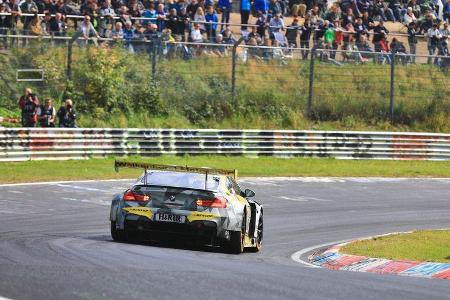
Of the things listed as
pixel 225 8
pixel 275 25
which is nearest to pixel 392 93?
pixel 275 25

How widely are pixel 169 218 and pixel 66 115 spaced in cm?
1537

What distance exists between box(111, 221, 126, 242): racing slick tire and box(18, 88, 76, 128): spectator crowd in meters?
14.5

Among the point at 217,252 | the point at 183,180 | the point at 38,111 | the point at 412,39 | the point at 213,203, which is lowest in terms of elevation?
the point at 217,252

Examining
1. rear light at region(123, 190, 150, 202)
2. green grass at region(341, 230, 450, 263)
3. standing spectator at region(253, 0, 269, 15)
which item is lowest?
green grass at region(341, 230, 450, 263)

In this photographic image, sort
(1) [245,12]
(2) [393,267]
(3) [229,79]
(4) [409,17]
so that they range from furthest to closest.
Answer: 1. (4) [409,17]
2. (1) [245,12]
3. (3) [229,79]
4. (2) [393,267]

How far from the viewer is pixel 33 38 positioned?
1214 inches

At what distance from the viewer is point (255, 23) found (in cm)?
3653

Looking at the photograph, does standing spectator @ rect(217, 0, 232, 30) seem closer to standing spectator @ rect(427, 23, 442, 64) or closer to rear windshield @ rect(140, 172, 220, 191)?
standing spectator @ rect(427, 23, 442, 64)

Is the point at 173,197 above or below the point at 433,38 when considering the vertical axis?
below

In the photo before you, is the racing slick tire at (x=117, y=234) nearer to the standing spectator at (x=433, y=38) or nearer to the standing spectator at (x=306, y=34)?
the standing spectator at (x=306, y=34)

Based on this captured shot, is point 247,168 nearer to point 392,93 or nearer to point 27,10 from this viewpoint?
point 27,10

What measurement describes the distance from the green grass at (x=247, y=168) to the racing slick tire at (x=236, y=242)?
10.9 m

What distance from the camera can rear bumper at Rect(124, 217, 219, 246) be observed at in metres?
15.1

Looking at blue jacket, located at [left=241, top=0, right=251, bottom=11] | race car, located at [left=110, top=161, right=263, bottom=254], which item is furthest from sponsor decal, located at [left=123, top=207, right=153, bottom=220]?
blue jacket, located at [left=241, top=0, right=251, bottom=11]
